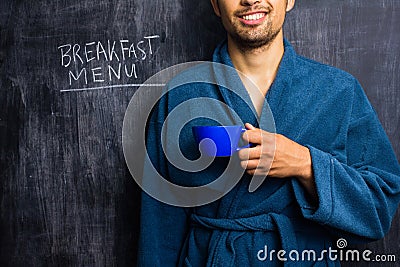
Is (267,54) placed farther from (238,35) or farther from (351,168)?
(351,168)

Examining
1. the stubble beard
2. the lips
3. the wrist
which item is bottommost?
the wrist

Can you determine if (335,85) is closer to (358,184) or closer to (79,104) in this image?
(358,184)

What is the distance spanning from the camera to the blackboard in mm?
1738

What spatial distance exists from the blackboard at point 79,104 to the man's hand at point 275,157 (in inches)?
17.9

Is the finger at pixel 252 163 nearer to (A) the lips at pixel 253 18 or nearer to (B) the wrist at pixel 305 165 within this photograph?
(B) the wrist at pixel 305 165

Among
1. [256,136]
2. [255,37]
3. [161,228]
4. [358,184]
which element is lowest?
[161,228]

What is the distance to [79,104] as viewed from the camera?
180 cm

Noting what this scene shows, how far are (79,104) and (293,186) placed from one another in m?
0.79

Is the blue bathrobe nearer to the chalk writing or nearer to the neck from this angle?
the neck


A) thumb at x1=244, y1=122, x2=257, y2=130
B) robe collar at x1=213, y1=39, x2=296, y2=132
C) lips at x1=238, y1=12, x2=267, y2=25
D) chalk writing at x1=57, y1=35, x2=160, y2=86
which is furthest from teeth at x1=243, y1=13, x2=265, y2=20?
chalk writing at x1=57, y1=35, x2=160, y2=86

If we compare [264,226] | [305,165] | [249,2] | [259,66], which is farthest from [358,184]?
[249,2]

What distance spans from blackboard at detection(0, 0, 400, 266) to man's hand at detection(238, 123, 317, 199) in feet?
1.49

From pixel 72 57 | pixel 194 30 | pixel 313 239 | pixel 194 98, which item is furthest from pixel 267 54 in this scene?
pixel 72 57

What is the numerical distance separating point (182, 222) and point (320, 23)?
705 millimetres
